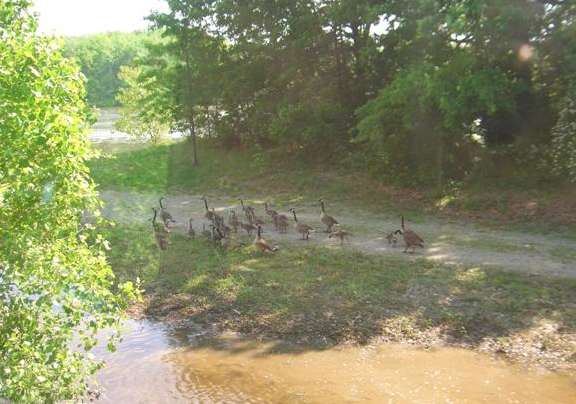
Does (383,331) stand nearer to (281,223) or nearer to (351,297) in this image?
(351,297)

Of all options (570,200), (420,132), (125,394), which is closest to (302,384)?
(125,394)

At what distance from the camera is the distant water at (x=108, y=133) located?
5916 cm

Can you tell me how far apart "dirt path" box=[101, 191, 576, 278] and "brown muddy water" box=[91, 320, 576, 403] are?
17.4 feet

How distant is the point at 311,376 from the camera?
12477 millimetres

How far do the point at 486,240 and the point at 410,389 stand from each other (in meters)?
9.42

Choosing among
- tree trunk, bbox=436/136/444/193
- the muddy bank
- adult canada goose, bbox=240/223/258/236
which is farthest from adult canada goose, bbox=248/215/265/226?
tree trunk, bbox=436/136/444/193

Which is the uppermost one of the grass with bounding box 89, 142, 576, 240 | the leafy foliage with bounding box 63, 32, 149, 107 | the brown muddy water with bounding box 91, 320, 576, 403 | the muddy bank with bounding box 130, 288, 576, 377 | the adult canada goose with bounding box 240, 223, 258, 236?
the leafy foliage with bounding box 63, 32, 149, 107

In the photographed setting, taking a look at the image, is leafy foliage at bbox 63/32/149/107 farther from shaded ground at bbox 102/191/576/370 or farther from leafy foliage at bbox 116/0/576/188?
shaded ground at bbox 102/191/576/370

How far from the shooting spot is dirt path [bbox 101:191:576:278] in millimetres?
17406

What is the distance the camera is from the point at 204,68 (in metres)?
35.4

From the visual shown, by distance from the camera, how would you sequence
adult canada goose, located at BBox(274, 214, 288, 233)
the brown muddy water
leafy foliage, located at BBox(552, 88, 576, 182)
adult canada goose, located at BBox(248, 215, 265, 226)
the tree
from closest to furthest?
the tree < the brown muddy water < leafy foliage, located at BBox(552, 88, 576, 182) < adult canada goose, located at BBox(274, 214, 288, 233) < adult canada goose, located at BBox(248, 215, 265, 226)

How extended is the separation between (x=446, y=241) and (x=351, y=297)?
18.4ft

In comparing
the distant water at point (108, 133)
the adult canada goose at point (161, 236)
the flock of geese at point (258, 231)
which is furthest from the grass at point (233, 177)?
the distant water at point (108, 133)

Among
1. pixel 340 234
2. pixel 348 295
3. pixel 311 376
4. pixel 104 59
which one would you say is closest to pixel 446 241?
pixel 340 234
